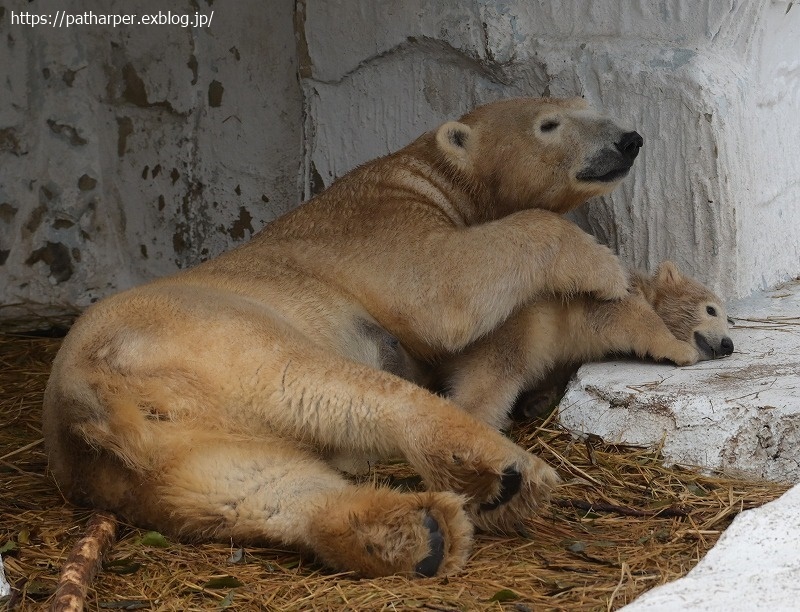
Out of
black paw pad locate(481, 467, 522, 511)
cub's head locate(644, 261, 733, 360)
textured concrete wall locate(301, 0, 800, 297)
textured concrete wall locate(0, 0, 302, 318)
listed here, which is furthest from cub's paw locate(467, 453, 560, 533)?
textured concrete wall locate(0, 0, 302, 318)

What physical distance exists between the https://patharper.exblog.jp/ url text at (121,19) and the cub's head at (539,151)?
2007mm

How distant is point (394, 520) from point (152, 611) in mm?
670

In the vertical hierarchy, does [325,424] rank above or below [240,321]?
below

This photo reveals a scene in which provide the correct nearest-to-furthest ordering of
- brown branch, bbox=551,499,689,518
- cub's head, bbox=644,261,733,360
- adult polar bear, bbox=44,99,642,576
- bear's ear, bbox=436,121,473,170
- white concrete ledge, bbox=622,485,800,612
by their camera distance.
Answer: white concrete ledge, bbox=622,485,800,612, adult polar bear, bbox=44,99,642,576, brown branch, bbox=551,499,689,518, cub's head, bbox=644,261,733,360, bear's ear, bbox=436,121,473,170

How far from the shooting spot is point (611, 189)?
428 centimetres

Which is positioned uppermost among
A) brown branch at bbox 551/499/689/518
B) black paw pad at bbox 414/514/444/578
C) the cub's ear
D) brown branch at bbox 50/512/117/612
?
the cub's ear

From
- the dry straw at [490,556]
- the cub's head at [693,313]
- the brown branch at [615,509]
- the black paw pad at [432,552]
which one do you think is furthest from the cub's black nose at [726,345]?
the black paw pad at [432,552]

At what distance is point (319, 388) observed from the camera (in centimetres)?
302

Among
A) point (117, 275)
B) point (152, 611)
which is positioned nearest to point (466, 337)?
point (152, 611)

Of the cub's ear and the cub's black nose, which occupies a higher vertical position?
the cub's ear

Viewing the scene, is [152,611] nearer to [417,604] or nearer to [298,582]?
[298,582]

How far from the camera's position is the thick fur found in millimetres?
4027

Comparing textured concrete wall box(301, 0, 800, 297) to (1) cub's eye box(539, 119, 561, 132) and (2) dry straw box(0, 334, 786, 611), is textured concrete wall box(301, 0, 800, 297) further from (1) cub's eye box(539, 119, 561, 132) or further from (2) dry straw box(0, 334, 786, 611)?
(2) dry straw box(0, 334, 786, 611)

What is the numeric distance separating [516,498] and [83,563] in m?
1.20
